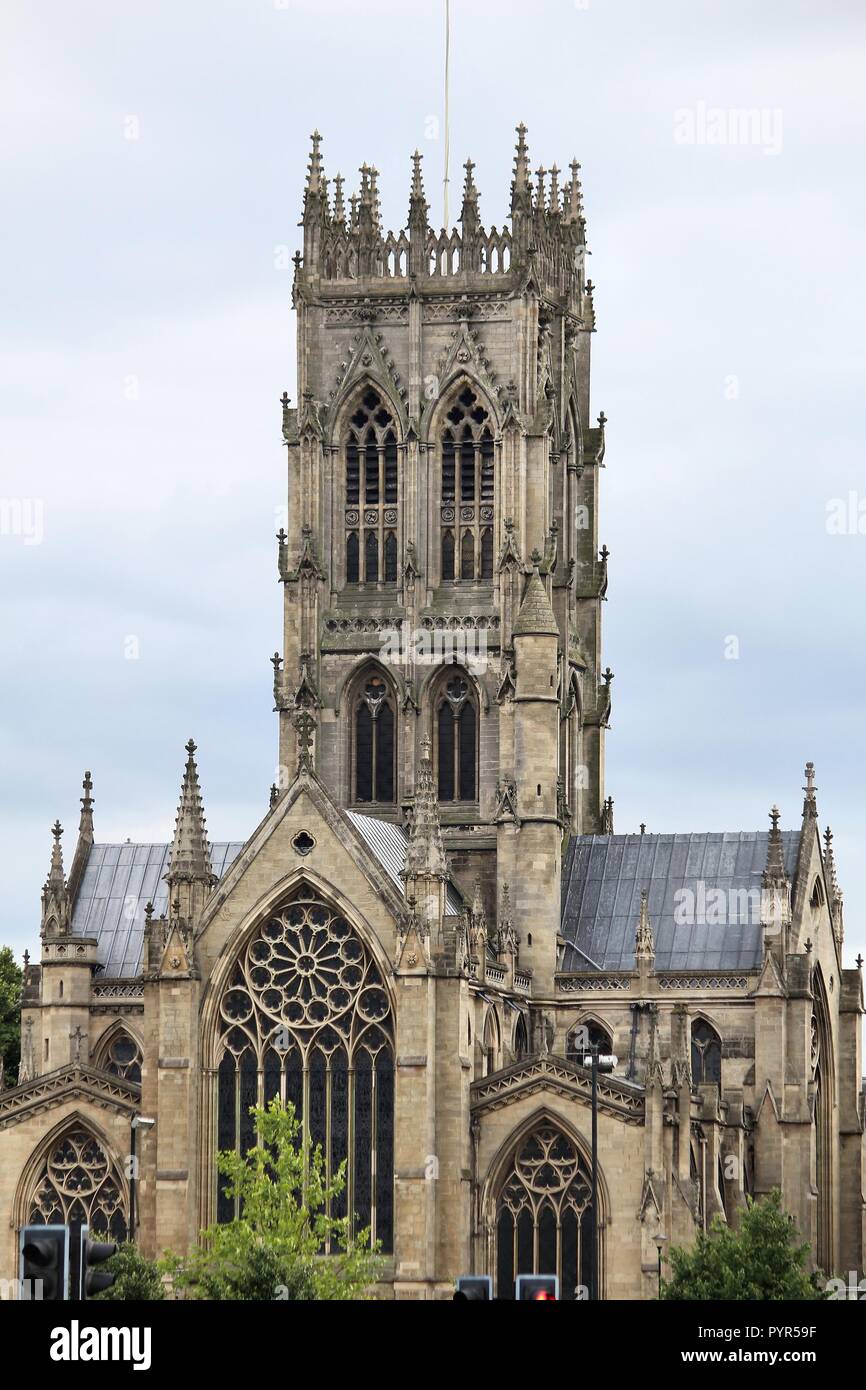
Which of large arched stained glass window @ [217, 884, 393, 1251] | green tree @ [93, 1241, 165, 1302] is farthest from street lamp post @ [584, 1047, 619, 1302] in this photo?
green tree @ [93, 1241, 165, 1302]

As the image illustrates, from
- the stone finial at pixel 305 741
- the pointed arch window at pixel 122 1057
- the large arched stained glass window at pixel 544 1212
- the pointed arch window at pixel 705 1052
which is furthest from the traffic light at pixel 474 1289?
the pointed arch window at pixel 122 1057

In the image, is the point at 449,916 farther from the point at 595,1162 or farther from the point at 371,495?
the point at 371,495

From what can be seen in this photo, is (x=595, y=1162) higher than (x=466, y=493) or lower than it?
lower

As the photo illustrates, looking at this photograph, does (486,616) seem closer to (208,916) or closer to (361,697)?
(361,697)

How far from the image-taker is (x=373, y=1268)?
73438mm

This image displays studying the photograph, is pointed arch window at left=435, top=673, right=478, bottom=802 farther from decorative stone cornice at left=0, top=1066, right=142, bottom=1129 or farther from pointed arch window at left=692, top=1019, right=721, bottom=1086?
decorative stone cornice at left=0, top=1066, right=142, bottom=1129

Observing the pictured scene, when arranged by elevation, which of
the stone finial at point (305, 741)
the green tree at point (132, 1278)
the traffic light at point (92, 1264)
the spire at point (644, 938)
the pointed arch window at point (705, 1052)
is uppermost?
the stone finial at point (305, 741)

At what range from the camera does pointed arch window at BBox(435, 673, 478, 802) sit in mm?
90750

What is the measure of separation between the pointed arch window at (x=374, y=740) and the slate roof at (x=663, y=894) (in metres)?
6.18

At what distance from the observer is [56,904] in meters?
89.7

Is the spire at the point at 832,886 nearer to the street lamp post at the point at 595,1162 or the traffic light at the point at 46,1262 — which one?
the street lamp post at the point at 595,1162

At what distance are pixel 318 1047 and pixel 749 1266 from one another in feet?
55.5

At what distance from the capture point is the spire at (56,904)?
89438 mm

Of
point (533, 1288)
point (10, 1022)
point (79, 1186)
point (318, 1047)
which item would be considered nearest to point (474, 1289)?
point (533, 1288)
